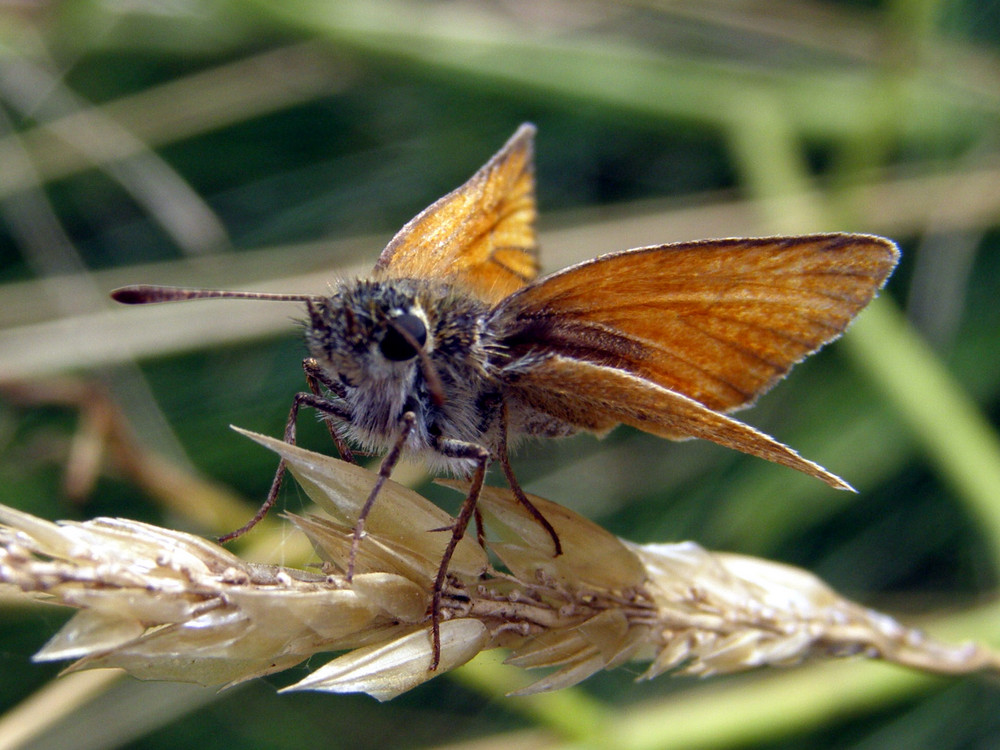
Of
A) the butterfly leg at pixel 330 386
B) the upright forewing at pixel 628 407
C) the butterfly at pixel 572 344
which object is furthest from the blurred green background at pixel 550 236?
the upright forewing at pixel 628 407

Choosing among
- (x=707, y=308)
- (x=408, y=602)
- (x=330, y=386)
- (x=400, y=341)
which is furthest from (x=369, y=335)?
(x=707, y=308)

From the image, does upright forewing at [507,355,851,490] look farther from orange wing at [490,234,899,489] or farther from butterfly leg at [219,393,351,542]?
butterfly leg at [219,393,351,542]

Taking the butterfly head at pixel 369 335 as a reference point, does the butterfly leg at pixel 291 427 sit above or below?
below

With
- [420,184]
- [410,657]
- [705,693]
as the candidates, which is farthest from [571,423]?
[420,184]

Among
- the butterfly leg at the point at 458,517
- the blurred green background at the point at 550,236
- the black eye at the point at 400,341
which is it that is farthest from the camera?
the blurred green background at the point at 550,236

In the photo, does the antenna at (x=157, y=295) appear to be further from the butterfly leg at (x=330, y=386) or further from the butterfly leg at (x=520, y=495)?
the butterfly leg at (x=520, y=495)

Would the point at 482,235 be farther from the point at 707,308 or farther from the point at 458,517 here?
the point at 458,517
